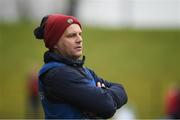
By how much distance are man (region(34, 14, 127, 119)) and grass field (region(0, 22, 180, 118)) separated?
17516 millimetres

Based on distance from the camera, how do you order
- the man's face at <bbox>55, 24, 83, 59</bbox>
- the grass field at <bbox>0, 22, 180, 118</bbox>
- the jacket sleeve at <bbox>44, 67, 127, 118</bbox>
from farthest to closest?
the grass field at <bbox>0, 22, 180, 118</bbox>, the man's face at <bbox>55, 24, 83, 59</bbox>, the jacket sleeve at <bbox>44, 67, 127, 118</bbox>

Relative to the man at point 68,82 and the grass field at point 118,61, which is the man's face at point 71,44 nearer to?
the man at point 68,82

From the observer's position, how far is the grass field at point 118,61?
24453 mm

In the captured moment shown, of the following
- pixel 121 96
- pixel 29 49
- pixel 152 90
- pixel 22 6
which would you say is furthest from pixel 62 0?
pixel 121 96

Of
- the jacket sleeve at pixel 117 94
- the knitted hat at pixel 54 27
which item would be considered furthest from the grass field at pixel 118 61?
the knitted hat at pixel 54 27

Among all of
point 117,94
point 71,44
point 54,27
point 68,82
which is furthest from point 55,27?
point 117,94

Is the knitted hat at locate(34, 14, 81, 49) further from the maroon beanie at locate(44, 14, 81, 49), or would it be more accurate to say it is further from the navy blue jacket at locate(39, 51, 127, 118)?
the navy blue jacket at locate(39, 51, 127, 118)

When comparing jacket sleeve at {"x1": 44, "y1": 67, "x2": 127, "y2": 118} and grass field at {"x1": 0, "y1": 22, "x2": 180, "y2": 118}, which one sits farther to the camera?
grass field at {"x1": 0, "y1": 22, "x2": 180, "y2": 118}

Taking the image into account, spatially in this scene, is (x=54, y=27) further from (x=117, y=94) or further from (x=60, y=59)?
(x=117, y=94)

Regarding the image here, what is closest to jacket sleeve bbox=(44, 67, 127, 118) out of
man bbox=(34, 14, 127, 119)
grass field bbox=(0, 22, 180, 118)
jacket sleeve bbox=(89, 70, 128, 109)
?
man bbox=(34, 14, 127, 119)

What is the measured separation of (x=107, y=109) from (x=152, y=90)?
1965cm

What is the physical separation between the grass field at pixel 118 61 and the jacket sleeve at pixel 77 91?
1763cm

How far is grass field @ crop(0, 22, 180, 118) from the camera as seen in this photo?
24.5m

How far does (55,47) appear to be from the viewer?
537 centimetres
